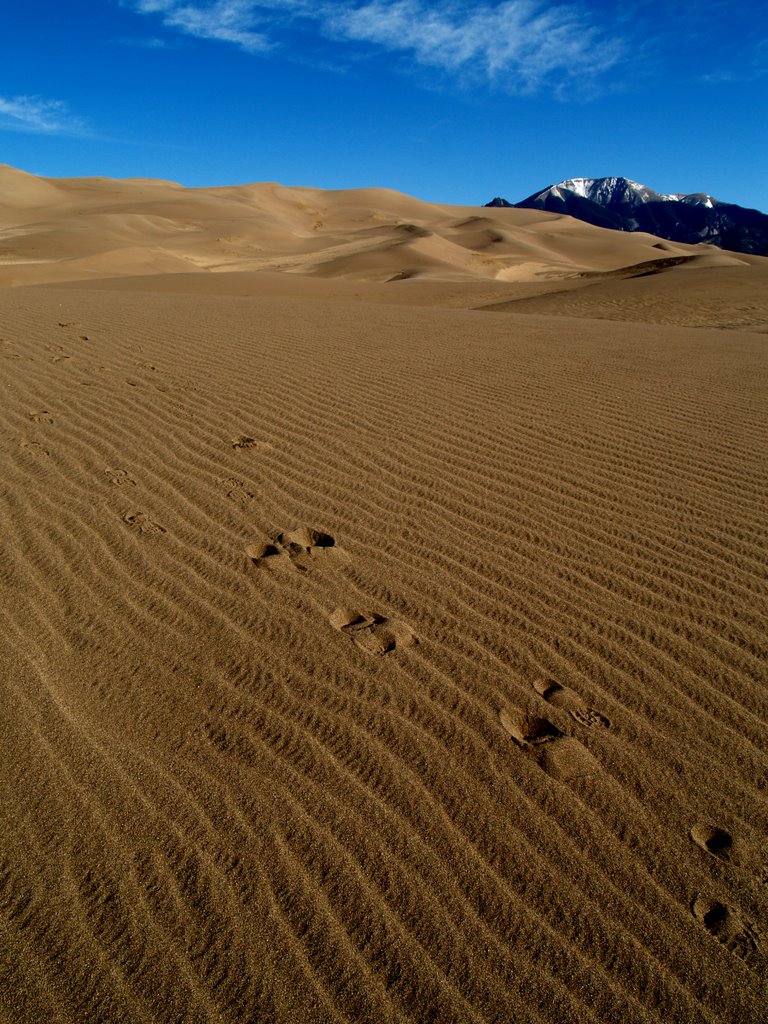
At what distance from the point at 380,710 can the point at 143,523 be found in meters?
1.91

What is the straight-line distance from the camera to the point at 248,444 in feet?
16.0

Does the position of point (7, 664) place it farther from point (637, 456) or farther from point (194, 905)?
point (637, 456)

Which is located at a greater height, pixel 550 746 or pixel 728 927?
pixel 550 746

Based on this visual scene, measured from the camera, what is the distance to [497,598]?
10.1ft

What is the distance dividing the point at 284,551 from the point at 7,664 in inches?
51.8

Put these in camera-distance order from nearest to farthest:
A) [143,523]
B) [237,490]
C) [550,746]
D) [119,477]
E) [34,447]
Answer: [550,746] → [143,523] → [237,490] → [119,477] → [34,447]

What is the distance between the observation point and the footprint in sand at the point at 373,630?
9.16ft

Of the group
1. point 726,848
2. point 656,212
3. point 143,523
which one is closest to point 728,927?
point 726,848

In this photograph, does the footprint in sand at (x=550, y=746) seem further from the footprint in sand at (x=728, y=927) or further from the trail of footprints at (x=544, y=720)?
the footprint in sand at (x=728, y=927)

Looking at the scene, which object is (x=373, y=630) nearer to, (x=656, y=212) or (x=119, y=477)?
(x=119, y=477)

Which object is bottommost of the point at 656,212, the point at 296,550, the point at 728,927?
the point at 728,927

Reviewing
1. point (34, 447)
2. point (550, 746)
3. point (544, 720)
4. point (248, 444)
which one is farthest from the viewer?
point (248, 444)

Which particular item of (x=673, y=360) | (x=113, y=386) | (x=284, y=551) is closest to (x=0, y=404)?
(x=113, y=386)

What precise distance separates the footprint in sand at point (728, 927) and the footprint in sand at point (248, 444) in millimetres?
3707
